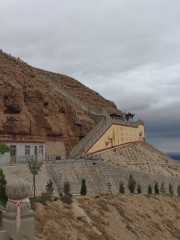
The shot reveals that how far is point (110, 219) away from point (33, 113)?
781 inches

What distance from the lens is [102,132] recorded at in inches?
1809

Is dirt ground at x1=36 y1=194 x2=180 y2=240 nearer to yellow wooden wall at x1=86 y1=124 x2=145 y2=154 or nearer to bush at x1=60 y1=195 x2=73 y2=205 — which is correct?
bush at x1=60 y1=195 x2=73 y2=205

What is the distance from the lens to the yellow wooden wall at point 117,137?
44369 millimetres

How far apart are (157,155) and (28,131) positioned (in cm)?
2846

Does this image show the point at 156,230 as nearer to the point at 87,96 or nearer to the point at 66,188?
the point at 66,188

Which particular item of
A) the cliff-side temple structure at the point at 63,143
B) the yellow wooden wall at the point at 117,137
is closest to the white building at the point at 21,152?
the cliff-side temple structure at the point at 63,143

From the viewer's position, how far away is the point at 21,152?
30.3m

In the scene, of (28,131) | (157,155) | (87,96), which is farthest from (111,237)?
→ (87,96)

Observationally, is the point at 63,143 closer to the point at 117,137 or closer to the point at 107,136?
the point at 107,136

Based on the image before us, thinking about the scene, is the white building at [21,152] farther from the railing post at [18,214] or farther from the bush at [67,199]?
the railing post at [18,214]

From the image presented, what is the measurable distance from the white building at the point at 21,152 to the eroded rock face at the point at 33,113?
4.06 meters

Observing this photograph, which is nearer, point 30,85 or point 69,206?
point 69,206

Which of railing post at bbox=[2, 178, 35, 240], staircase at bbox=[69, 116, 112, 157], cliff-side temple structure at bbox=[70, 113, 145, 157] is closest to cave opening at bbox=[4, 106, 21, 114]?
staircase at bbox=[69, 116, 112, 157]

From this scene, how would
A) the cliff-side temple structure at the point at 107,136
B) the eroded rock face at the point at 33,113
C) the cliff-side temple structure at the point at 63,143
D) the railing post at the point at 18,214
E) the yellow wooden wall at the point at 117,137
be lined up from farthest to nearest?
the yellow wooden wall at the point at 117,137 → the cliff-side temple structure at the point at 107,136 → the eroded rock face at the point at 33,113 → the cliff-side temple structure at the point at 63,143 → the railing post at the point at 18,214
